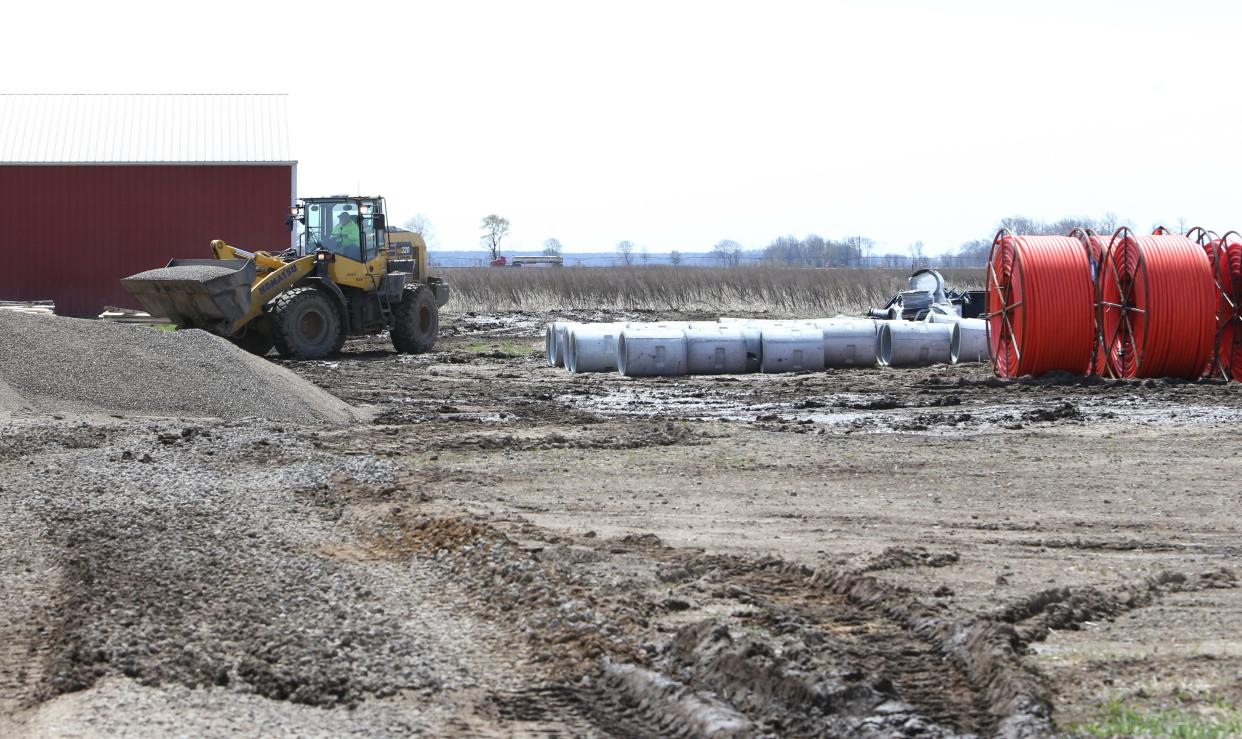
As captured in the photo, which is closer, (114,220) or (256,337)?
(256,337)

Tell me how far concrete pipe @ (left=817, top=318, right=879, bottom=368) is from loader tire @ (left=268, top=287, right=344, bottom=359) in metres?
7.95

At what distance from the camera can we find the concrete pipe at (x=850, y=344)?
21.9 m

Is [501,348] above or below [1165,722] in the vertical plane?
above

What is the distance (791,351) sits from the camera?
69.9ft

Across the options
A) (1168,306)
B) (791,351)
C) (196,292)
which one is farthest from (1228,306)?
(196,292)

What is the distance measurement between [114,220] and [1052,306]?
73.0ft

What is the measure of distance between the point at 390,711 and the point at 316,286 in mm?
18473

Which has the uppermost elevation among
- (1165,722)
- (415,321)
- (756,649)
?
(415,321)

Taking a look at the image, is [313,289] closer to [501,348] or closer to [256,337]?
[256,337]

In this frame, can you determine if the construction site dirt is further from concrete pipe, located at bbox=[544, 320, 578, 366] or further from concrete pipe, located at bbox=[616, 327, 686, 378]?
concrete pipe, located at bbox=[544, 320, 578, 366]

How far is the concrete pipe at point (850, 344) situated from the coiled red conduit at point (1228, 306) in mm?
5114

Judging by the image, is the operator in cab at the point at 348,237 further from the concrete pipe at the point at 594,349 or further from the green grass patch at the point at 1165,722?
the green grass patch at the point at 1165,722

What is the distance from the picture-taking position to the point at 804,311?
41000 millimetres

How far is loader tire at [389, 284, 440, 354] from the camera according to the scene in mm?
24500
